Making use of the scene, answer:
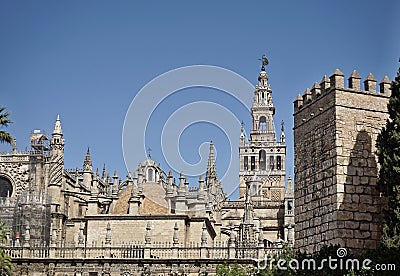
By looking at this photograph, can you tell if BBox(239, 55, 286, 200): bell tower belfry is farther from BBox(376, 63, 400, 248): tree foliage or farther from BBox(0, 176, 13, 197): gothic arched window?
BBox(376, 63, 400, 248): tree foliage

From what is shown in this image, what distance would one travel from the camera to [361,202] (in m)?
16.8

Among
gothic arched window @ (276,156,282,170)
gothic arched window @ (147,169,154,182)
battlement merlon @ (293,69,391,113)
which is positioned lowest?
battlement merlon @ (293,69,391,113)

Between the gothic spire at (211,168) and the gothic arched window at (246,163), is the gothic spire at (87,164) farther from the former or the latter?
the gothic arched window at (246,163)

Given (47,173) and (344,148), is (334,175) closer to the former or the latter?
(344,148)

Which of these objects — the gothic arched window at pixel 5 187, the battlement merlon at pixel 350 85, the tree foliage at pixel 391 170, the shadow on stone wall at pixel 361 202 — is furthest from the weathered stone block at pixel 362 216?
the gothic arched window at pixel 5 187

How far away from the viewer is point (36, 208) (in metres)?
45.2

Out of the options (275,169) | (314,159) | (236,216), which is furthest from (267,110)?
(314,159)

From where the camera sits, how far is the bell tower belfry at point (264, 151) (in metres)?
74.9

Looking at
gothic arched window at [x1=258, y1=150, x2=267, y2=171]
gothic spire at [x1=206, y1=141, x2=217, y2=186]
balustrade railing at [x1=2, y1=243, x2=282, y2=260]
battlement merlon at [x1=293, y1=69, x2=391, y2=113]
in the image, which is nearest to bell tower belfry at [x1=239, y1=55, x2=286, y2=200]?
gothic arched window at [x1=258, y1=150, x2=267, y2=171]

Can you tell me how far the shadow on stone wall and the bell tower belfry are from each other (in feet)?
180

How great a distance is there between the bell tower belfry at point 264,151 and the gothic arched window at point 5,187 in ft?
97.3

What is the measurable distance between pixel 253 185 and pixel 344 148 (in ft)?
184

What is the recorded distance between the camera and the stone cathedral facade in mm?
38688

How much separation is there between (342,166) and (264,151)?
61.3m
